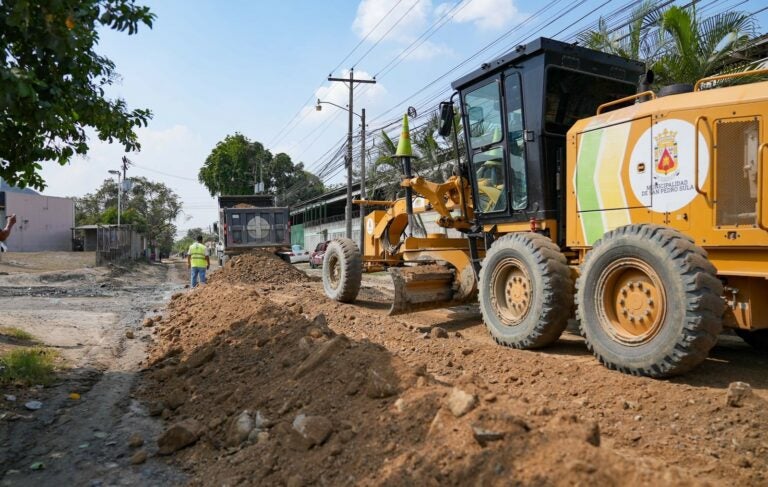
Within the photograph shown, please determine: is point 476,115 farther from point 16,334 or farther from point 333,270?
point 16,334

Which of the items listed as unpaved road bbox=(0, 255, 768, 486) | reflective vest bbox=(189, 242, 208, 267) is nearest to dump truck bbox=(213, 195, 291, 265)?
reflective vest bbox=(189, 242, 208, 267)

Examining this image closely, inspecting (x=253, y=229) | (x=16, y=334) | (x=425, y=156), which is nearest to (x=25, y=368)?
(x=16, y=334)

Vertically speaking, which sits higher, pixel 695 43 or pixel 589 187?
pixel 695 43

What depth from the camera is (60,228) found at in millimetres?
38469

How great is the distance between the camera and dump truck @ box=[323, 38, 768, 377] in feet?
13.2

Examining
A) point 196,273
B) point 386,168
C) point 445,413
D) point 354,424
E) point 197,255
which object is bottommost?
point 354,424

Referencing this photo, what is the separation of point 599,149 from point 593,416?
270 cm

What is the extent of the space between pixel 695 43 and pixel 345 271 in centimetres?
852

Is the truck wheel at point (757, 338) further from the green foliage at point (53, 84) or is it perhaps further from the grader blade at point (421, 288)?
the green foliage at point (53, 84)

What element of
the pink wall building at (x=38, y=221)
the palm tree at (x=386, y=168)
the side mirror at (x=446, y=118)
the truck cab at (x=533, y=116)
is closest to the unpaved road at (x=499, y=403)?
the truck cab at (x=533, y=116)

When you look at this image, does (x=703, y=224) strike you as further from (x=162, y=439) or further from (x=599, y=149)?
(x=162, y=439)

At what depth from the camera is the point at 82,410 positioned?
5.14 m

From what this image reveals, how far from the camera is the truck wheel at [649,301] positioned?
12.5 ft

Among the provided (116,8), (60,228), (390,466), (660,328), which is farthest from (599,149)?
(60,228)
